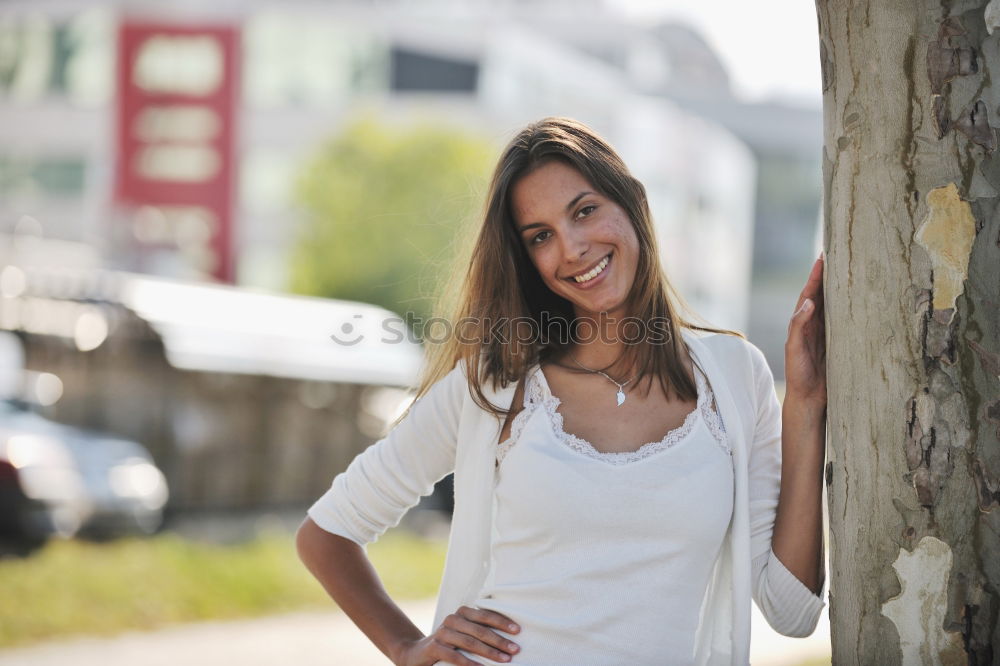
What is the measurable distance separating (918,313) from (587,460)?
0.76m

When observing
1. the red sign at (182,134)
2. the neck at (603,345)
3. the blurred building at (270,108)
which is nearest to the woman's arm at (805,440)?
the neck at (603,345)

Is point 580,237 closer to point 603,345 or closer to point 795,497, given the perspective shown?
point 603,345

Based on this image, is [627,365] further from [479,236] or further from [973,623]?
[973,623]

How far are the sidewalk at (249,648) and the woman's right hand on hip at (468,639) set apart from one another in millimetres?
3868

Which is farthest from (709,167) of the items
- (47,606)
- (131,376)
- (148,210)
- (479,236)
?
(479,236)

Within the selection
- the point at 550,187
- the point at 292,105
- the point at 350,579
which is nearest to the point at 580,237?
the point at 550,187

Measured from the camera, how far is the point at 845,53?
6.56 ft

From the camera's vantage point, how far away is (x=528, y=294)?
2.76 meters

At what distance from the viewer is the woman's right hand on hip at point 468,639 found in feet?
7.83

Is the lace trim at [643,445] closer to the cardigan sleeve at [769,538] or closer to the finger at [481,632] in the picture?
the cardigan sleeve at [769,538]

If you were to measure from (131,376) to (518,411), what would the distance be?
33.9 feet

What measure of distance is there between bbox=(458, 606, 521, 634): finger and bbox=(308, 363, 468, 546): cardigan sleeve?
0.34m

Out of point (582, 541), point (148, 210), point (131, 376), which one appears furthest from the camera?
point (148, 210)

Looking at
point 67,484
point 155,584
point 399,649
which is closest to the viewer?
point 399,649
